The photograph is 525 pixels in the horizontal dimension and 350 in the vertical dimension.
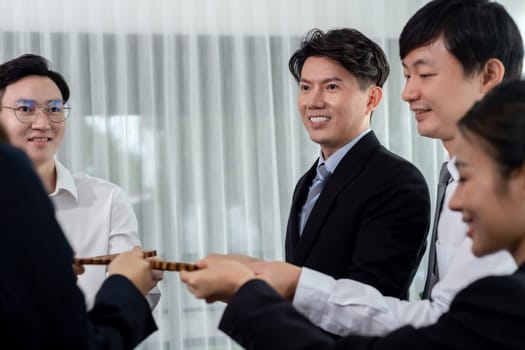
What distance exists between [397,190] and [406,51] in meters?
0.34

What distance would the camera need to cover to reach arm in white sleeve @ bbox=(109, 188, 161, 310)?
223 cm

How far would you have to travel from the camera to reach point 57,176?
2.36 meters

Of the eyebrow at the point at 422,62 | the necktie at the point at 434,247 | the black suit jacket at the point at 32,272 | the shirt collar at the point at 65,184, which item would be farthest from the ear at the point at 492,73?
the shirt collar at the point at 65,184

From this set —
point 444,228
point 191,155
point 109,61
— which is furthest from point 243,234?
point 444,228

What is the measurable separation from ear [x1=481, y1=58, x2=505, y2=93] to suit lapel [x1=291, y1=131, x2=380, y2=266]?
411mm

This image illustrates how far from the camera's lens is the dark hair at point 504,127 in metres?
1.12

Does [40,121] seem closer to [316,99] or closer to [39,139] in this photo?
[39,139]

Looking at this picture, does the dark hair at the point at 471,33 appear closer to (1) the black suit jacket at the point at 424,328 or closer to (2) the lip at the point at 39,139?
(1) the black suit jacket at the point at 424,328

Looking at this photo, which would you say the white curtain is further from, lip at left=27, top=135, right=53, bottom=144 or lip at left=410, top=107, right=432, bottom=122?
lip at left=410, top=107, right=432, bottom=122

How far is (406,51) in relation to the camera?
1.72 meters

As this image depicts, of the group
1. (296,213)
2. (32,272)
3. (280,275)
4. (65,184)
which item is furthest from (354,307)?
(65,184)

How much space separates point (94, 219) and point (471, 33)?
4.17ft

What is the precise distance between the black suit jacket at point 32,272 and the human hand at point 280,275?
1.81 ft

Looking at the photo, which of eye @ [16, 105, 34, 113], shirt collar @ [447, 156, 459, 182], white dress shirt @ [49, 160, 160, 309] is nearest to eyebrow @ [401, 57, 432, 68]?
shirt collar @ [447, 156, 459, 182]
